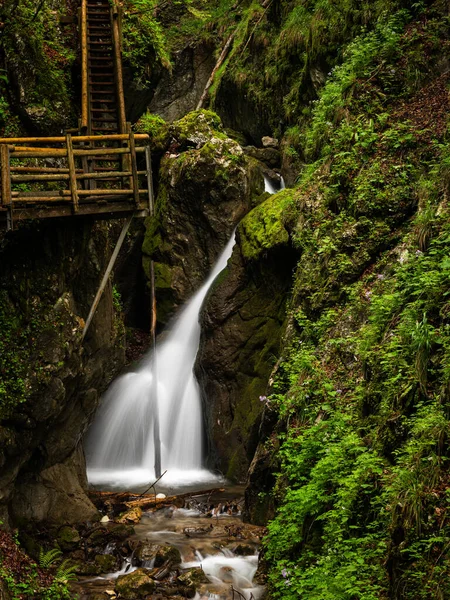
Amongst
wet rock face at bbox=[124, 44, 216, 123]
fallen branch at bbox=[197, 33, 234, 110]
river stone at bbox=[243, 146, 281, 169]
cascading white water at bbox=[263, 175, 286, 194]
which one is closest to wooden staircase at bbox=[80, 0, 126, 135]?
cascading white water at bbox=[263, 175, 286, 194]

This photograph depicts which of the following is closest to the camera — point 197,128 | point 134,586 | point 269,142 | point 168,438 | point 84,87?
point 134,586

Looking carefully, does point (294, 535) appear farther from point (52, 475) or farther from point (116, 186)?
point (116, 186)

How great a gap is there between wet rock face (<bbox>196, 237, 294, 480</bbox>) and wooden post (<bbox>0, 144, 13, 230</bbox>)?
832 cm

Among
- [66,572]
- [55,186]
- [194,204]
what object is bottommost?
[66,572]

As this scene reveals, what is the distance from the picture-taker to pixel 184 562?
10.8 m

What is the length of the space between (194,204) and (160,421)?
708 centimetres

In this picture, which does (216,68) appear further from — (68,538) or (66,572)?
(66,572)

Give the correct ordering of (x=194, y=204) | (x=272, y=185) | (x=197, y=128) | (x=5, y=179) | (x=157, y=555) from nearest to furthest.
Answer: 1. (x=5, y=179)
2. (x=157, y=555)
3. (x=194, y=204)
4. (x=197, y=128)
5. (x=272, y=185)

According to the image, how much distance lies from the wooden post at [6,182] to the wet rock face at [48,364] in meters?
0.72

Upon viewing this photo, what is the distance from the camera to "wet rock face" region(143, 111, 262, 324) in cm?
2041

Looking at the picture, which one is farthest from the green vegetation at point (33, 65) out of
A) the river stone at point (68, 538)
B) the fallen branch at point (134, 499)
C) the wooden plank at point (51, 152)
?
the fallen branch at point (134, 499)

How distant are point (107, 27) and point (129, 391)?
10012 mm

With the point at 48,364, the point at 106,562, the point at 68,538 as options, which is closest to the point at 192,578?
the point at 106,562

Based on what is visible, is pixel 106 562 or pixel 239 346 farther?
pixel 239 346
